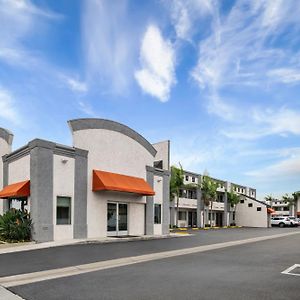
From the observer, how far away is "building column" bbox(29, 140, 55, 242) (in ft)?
62.1

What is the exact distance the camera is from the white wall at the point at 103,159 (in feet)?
72.5

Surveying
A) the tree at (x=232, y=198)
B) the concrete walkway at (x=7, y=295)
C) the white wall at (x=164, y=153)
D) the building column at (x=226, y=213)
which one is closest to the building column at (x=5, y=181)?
the white wall at (x=164, y=153)

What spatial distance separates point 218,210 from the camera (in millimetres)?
55531

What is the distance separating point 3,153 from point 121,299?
20464 mm

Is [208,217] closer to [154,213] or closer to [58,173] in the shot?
[154,213]

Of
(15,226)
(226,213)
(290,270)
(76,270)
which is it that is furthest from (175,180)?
(76,270)

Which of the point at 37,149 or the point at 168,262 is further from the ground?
the point at 37,149

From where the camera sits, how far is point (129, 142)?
25391 mm

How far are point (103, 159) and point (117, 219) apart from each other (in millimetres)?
4274

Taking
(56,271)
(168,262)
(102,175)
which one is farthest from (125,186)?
(56,271)

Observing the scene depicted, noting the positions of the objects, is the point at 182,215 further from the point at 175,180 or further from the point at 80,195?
the point at 80,195

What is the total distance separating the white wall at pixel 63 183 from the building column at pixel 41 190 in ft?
0.99

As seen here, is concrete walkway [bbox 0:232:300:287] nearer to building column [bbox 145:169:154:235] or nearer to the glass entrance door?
the glass entrance door

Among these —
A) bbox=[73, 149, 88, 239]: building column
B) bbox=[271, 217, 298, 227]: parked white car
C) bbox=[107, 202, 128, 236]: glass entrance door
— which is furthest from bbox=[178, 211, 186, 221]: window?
bbox=[73, 149, 88, 239]: building column
